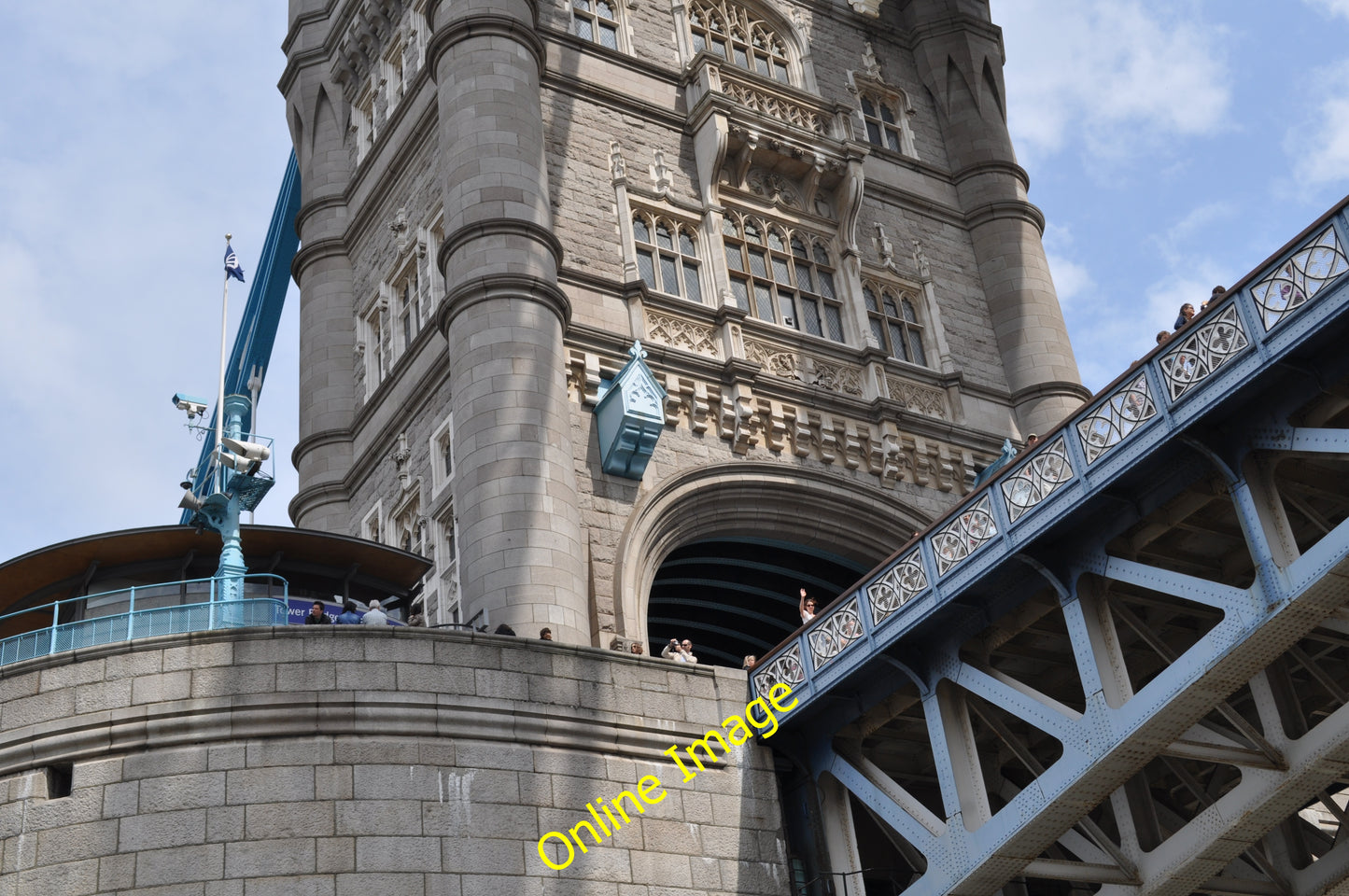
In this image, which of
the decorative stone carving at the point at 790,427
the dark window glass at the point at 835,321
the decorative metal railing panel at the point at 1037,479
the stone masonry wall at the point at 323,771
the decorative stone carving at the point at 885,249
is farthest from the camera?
the decorative stone carving at the point at 885,249

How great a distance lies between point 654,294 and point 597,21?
8303mm

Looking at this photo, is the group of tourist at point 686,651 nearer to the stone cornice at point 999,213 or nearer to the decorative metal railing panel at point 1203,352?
the decorative metal railing panel at point 1203,352

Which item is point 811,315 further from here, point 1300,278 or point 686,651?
point 1300,278

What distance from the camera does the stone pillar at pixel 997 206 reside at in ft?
122

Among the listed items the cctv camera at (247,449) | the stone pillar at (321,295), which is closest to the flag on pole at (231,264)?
the stone pillar at (321,295)

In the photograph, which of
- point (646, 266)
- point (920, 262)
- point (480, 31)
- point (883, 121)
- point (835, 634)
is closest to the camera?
point (835, 634)

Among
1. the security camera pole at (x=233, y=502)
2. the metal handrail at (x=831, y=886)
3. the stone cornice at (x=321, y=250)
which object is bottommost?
the metal handrail at (x=831, y=886)

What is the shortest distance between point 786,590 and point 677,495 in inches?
232

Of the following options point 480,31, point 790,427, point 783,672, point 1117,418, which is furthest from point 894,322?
point 1117,418

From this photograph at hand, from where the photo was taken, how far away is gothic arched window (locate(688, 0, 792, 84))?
38281 millimetres

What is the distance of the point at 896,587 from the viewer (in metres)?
21.8

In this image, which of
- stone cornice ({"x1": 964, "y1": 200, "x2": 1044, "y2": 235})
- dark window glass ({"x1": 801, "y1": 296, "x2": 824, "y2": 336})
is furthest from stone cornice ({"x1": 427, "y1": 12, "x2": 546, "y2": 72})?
stone cornice ({"x1": 964, "y1": 200, "x2": 1044, "y2": 235})

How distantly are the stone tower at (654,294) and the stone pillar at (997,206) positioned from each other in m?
0.08

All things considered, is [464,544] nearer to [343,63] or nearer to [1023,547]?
[1023,547]
